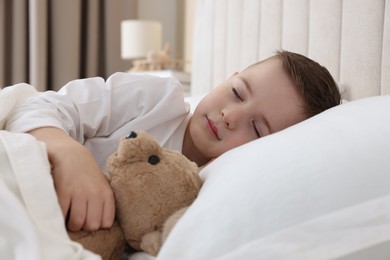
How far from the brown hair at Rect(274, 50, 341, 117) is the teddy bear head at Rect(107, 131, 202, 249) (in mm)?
465

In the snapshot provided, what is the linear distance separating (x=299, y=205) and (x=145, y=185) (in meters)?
0.22

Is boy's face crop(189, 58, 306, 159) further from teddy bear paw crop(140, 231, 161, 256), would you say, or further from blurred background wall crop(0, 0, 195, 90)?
blurred background wall crop(0, 0, 195, 90)

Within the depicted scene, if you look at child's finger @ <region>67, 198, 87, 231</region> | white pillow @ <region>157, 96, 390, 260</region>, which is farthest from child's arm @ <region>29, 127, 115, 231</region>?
white pillow @ <region>157, 96, 390, 260</region>

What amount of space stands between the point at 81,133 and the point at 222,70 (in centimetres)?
129

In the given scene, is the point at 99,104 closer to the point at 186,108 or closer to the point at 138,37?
the point at 186,108

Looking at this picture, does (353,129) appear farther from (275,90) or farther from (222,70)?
(222,70)

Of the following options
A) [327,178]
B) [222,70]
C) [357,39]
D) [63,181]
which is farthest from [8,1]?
[327,178]

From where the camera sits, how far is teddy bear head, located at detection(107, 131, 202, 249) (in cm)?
68

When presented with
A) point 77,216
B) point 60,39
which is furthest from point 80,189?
point 60,39

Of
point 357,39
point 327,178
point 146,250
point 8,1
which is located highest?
point 8,1

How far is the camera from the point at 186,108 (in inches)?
46.8

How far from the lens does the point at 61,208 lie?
67 centimetres

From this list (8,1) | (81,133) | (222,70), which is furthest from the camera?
(8,1)

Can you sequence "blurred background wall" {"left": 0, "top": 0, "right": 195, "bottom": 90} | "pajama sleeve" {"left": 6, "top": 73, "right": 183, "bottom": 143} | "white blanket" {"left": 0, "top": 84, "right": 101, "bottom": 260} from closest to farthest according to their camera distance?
"white blanket" {"left": 0, "top": 84, "right": 101, "bottom": 260} < "pajama sleeve" {"left": 6, "top": 73, "right": 183, "bottom": 143} < "blurred background wall" {"left": 0, "top": 0, "right": 195, "bottom": 90}
